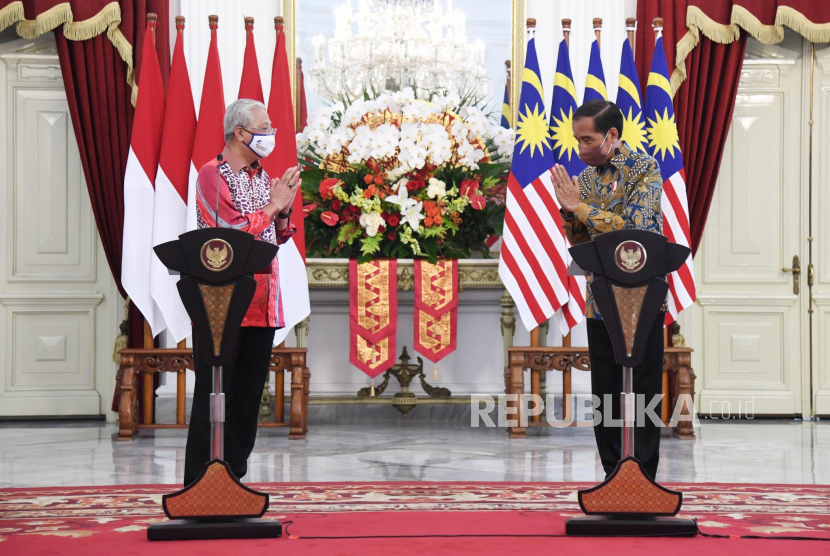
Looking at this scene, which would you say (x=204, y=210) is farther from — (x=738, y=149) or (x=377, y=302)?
(x=738, y=149)

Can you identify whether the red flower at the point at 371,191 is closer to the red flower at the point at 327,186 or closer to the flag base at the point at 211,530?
the red flower at the point at 327,186

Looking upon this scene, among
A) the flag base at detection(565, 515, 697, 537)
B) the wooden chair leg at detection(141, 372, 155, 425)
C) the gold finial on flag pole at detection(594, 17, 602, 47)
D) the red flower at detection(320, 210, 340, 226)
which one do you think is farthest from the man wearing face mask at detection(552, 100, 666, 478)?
the wooden chair leg at detection(141, 372, 155, 425)

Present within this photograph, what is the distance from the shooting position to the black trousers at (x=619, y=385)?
2990mm

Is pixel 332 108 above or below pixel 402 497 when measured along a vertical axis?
above

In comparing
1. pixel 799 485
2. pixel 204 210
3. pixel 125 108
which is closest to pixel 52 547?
pixel 204 210

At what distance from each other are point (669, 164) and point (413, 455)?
222 cm

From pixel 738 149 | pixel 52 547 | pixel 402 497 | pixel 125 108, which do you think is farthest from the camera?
pixel 738 149

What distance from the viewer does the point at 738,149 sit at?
6008 mm

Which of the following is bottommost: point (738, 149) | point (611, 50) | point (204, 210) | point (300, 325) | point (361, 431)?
point (361, 431)

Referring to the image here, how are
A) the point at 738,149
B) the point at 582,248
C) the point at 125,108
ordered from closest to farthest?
the point at 582,248, the point at 125,108, the point at 738,149

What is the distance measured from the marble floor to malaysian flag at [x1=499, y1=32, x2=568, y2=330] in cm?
76

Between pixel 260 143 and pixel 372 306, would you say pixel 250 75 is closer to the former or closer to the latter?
pixel 372 306

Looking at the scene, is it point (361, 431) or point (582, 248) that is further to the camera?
point (361, 431)

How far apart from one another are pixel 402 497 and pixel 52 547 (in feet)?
4.14
